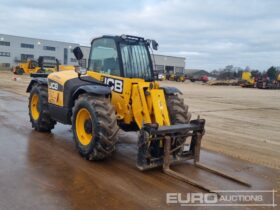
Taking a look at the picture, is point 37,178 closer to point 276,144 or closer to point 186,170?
point 186,170

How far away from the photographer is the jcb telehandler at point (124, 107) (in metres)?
5.73

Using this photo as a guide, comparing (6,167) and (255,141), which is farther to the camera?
(255,141)

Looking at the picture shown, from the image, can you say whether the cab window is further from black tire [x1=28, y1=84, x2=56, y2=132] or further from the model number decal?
black tire [x1=28, y1=84, x2=56, y2=132]

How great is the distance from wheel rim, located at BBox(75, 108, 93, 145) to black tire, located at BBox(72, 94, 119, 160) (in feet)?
0.64

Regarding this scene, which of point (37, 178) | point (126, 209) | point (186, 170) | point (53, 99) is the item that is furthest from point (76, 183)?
point (53, 99)

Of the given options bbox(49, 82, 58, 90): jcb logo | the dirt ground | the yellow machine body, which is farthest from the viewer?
the yellow machine body

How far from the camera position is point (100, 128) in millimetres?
5734

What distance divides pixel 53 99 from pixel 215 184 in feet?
14.2

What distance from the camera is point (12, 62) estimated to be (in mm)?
81375

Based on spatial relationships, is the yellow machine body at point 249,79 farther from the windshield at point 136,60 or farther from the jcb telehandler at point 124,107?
the jcb telehandler at point 124,107

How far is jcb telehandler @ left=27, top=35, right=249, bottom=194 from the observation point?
5730mm

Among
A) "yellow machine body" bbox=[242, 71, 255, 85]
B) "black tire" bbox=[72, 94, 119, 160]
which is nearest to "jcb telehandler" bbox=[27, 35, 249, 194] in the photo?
"black tire" bbox=[72, 94, 119, 160]

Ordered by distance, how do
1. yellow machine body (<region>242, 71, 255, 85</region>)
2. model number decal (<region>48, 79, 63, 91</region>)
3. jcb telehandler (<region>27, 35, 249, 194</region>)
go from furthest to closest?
yellow machine body (<region>242, 71, 255, 85</region>), model number decal (<region>48, 79, 63, 91</region>), jcb telehandler (<region>27, 35, 249, 194</region>)

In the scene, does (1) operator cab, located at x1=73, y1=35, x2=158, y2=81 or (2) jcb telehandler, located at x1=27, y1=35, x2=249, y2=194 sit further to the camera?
(1) operator cab, located at x1=73, y1=35, x2=158, y2=81
